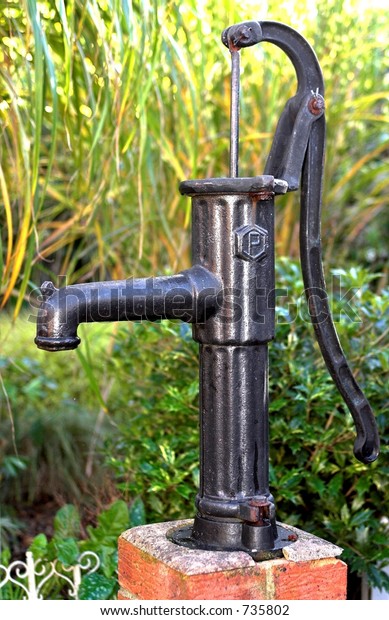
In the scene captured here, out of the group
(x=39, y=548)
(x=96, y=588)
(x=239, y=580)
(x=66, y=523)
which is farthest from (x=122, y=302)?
(x=66, y=523)

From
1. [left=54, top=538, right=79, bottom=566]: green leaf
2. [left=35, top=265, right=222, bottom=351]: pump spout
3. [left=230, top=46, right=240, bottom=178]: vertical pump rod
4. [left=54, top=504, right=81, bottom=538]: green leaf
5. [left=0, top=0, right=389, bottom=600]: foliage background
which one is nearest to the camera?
[left=35, top=265, right=222, bottom=351]: pump spout

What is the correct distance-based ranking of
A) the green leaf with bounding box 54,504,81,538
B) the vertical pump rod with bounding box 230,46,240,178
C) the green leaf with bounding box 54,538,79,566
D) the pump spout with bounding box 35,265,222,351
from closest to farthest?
the pump spout with bounding box 35,265,222,351 → the vertical pump rod with bounding box 230,46,240,178 → the green leaf with bounding box 54,538,79,566 → the green leaf with bounding box 54,504,81,538

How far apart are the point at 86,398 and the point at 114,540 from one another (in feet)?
5.19

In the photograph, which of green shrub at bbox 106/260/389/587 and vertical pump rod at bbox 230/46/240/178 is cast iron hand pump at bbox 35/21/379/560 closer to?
vertical pump rod at bbox 230/46/240/178

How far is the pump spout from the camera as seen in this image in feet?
4.67

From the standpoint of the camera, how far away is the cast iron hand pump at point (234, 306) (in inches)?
59.0

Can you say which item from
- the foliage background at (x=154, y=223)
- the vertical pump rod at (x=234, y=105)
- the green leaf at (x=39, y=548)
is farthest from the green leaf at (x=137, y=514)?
the vertical pump rod at (x=234, y=105)

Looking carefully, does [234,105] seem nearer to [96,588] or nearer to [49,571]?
[96,588]

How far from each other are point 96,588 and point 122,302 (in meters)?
1.04

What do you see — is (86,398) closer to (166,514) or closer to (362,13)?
(166,514)

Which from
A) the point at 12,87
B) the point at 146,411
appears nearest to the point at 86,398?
the point at 146,411

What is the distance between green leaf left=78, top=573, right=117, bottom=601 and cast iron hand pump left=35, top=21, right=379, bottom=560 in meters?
0.72

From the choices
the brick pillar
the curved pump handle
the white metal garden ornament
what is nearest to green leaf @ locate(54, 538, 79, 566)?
the white metal garden ornament

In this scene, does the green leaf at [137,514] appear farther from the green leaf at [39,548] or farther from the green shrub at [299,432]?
the green leaf at [39,548]
